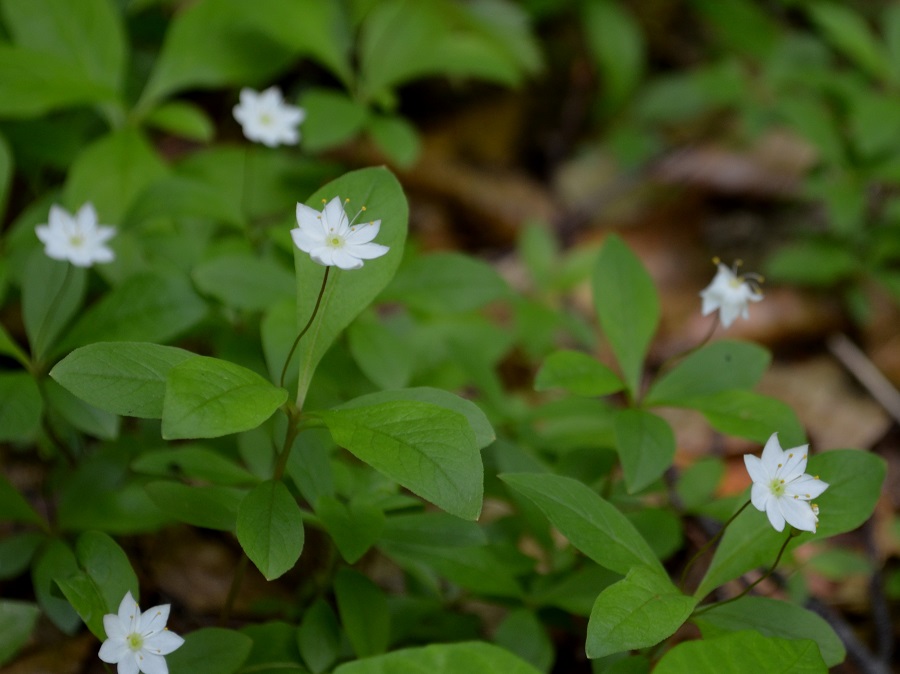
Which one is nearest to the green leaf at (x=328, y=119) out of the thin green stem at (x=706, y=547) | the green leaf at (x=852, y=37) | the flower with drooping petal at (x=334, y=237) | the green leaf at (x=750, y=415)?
the flower with drooping petal at (x=334, y=237)

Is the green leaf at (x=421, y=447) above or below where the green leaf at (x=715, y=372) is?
above

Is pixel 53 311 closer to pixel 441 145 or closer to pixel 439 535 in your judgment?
pixel 439 535

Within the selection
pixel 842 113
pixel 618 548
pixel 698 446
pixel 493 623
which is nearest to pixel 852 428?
pixel 698 446

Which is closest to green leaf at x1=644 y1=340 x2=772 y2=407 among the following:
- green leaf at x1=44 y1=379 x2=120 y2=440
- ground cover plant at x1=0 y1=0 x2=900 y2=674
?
ground cover plant at x1=0 y1=0 x2=900 y2=674

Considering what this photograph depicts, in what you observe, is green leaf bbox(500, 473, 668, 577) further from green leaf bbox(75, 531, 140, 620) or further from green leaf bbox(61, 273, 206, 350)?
green leaf bbox(61, 273, 206, 350)

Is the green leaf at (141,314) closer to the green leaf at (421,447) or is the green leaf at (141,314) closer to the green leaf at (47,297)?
the green leaf at (47,297)

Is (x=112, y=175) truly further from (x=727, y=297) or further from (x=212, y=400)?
(x=727, y=297)
